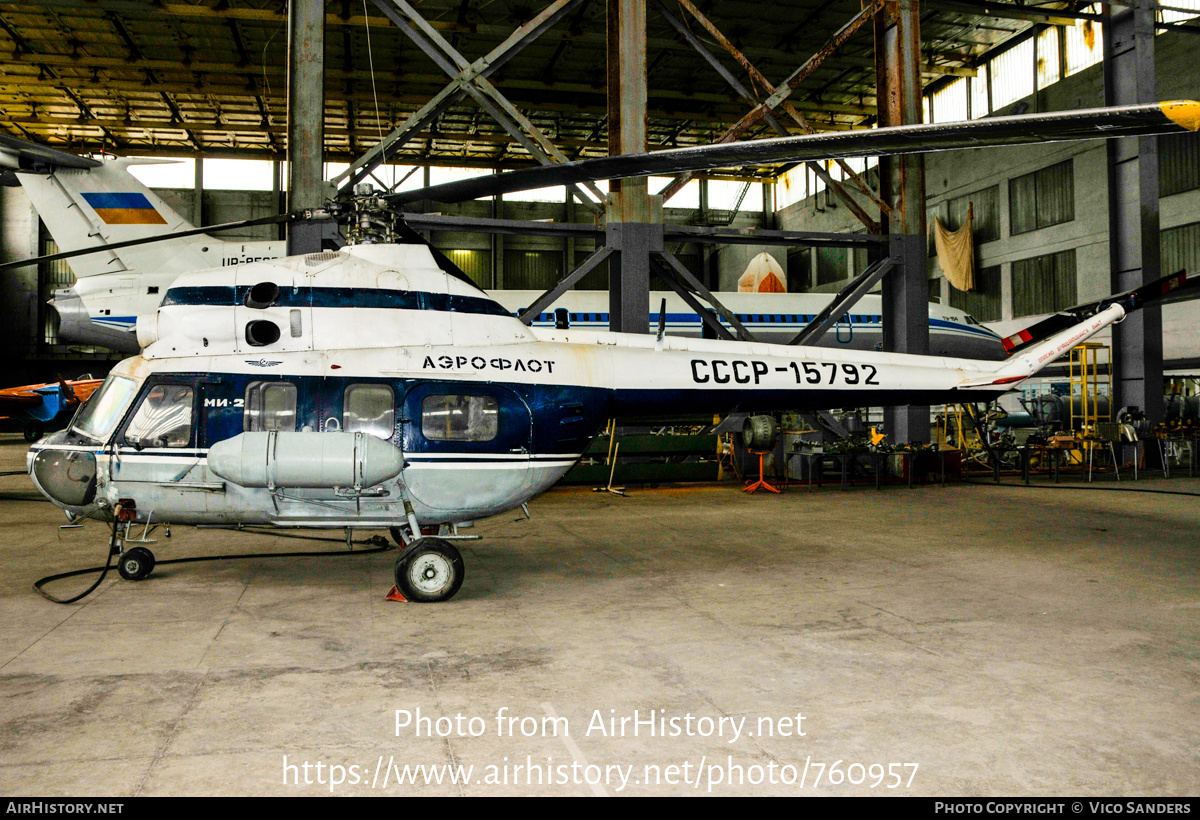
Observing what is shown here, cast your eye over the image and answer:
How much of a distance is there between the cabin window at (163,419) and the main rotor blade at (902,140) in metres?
3.35

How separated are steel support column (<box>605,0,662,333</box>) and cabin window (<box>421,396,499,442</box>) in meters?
4.78

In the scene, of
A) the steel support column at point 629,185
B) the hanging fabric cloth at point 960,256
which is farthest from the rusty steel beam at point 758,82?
the hanging fabric cloth at point 960,256

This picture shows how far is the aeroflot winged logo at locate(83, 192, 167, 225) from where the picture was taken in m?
18.3

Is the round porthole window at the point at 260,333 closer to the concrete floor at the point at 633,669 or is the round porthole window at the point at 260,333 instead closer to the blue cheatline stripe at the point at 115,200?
the concrete floor at the point at 633,669

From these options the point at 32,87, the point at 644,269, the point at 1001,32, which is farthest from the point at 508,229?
the point at 32,87

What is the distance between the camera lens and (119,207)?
18.3 metres

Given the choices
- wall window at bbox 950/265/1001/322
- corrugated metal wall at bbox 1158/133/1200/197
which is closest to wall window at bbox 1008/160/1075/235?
wall window at bbox 950/265/1001/322

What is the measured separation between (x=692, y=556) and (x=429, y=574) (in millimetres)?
3083

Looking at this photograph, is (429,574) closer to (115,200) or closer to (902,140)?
(902,140)

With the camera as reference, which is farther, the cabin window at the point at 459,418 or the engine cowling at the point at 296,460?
the cabin window at the point at 459,418

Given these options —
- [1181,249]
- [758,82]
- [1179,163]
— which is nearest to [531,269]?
[1179,163]

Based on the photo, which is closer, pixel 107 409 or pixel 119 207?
pixel 107 409

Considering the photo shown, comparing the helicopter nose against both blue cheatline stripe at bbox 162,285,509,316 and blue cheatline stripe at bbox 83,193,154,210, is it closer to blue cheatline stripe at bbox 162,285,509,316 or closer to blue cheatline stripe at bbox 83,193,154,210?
blue cheatline stripe at bbox 162,285,509,316

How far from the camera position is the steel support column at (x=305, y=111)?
35.4ft
